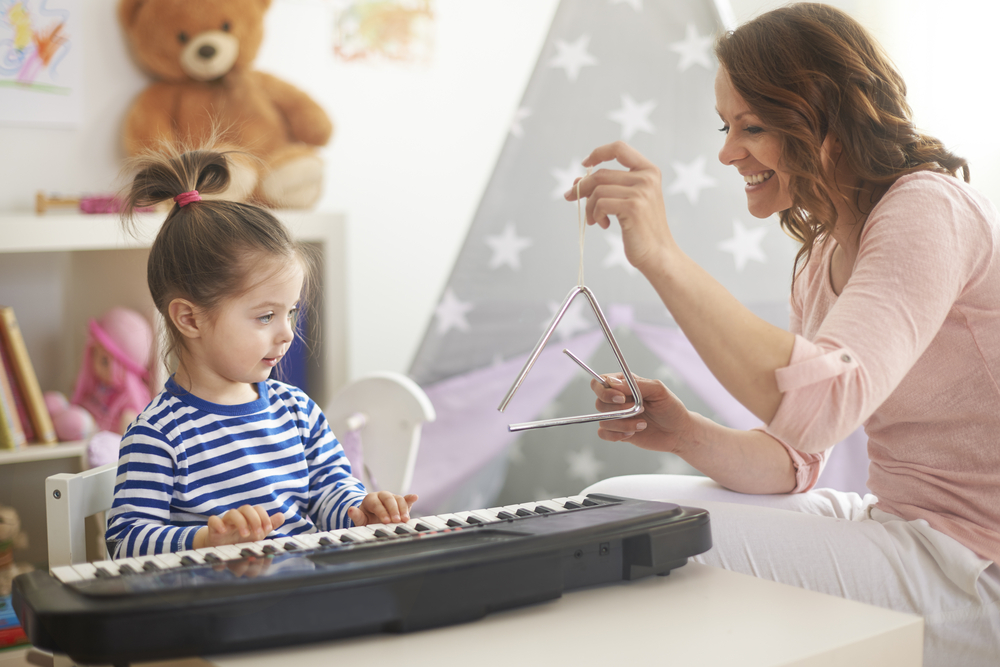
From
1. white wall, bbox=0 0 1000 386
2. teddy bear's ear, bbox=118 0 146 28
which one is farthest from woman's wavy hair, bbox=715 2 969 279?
teddy bear's ear, bbox=118 0 146 28

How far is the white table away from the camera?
0.61 meters

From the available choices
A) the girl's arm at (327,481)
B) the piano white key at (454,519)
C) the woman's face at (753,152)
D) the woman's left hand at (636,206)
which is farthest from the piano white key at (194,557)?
the woman's face at (753,152)

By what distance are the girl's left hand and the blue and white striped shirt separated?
62mm

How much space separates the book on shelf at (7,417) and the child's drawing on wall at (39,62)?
0.65 metres

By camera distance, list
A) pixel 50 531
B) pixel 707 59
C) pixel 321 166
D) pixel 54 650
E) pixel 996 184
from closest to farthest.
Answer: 1. pixel 54 650
2. pixel 50 531
3. pixel 996 184
4. pixel 707 59
5. pixel 321 166

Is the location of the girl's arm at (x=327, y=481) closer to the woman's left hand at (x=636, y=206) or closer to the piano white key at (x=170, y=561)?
the piano white key at (x=170, y=561)

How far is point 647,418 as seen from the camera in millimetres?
1137

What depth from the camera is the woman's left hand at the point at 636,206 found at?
0.85 m

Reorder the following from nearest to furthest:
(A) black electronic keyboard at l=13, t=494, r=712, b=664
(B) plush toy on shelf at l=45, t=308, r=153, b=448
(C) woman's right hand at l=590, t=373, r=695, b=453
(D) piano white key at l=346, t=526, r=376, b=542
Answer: (A) black electronic keyboard at l=13, t=494, r=712, b=664, (D) piano white key at l=346, t=526, r=376, b=542, (C) woman's right hand at l=590, t=373, r=695, b=453, (B) plush toy on shelf at l=45, t=308, r=153, b=448

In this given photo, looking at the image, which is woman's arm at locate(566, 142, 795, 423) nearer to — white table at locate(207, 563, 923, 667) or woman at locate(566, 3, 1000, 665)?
woman at locate(566, 3, 1000, 665)

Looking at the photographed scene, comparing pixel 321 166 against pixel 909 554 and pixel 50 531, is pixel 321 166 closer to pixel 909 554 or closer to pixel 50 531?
pixel 50 531

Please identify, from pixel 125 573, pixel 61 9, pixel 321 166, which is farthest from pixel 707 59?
pixel 125 573

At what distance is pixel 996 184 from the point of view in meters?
1.66

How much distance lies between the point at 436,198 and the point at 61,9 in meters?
1.13
